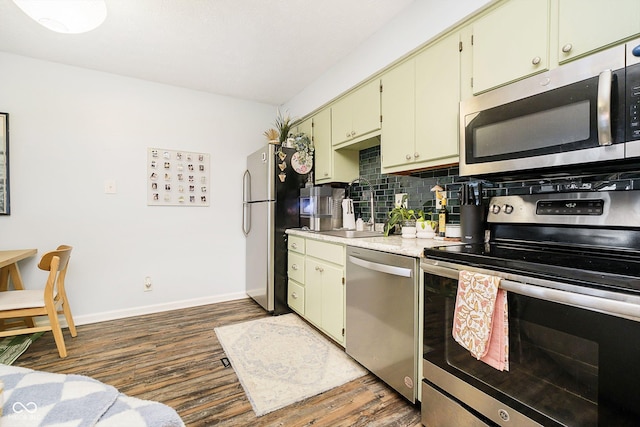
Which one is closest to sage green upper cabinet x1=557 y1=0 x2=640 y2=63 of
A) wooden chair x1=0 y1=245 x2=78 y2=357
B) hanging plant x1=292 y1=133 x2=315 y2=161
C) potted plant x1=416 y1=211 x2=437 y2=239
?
potted plant x1=416 y1=211 x2=437 y2=239

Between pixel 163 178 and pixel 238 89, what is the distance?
1.29 m

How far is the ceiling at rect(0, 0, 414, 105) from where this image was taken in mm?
1975

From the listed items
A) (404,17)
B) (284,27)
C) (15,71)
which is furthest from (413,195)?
(15,71)

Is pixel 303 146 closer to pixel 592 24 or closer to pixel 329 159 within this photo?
pixel 329 159

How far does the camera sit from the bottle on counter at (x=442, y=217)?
1982 millimetres

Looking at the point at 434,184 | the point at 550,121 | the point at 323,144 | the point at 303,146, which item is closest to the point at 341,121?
the point at 323,144

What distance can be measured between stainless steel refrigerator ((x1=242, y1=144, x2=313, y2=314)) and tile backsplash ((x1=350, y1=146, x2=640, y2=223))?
2.09 ft

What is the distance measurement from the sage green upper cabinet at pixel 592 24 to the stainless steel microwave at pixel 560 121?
0.31ft

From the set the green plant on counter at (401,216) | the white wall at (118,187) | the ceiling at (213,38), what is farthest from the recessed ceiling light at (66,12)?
the green plant on counter at (401,216)

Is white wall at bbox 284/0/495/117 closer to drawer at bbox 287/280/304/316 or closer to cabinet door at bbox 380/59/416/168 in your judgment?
cabinet door at bbox 380/59/416/168

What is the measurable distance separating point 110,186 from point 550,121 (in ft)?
11.4

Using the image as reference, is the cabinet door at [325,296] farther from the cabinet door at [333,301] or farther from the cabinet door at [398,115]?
the cabinet door at [398,115]

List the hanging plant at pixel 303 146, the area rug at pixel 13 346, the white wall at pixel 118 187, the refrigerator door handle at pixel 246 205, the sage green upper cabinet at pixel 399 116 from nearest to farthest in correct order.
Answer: the sage green upper cabinet at pixel 399 116 < the area rug at pixel 13 346 < the white wall at pixel 118 187 < the hanging plant at pixel 303 146 < the refrigerator door handle at pixel 246 205

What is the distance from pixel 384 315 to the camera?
1.69 metres
